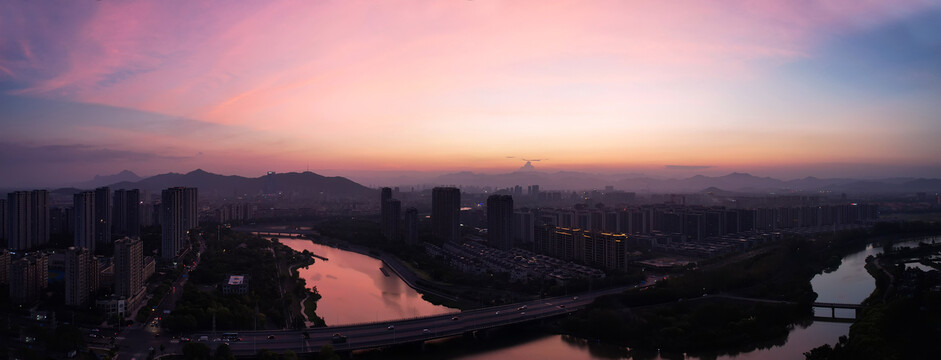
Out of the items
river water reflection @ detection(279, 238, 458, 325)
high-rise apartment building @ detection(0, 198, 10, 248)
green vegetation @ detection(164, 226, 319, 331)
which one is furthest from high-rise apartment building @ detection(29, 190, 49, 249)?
river water reflection @ detection(279, 238, 458, 325)

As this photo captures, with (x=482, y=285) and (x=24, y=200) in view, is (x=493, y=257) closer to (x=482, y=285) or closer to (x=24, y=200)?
(x=482, y=285)

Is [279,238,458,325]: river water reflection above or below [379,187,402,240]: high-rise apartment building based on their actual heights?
below

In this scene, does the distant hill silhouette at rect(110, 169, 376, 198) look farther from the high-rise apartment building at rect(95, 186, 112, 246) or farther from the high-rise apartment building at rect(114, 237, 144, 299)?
the high-rise apartment building at rect(114, 237, 144, 299)

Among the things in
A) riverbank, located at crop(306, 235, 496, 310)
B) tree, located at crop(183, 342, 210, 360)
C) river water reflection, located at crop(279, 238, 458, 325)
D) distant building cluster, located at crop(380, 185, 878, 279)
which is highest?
distant building cluster, located at crop(380, 185, 878, 279)

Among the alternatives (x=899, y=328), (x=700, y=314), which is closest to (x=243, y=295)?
(x=700, y=314)

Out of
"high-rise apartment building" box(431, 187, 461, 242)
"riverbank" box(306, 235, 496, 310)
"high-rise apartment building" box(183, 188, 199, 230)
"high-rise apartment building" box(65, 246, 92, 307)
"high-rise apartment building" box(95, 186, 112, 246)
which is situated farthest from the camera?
"high-rise apartment building" box(431, 187, 461, 242)

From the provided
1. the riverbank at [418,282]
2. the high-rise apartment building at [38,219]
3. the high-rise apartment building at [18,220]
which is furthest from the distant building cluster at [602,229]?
the high-rise apartment building at [18,220]

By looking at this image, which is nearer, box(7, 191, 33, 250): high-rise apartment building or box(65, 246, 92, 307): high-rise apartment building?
box(65, 246, 92, 307): high-rise apartment building

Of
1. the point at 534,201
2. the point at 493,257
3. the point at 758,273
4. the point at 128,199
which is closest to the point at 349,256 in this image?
the point at 493,257
